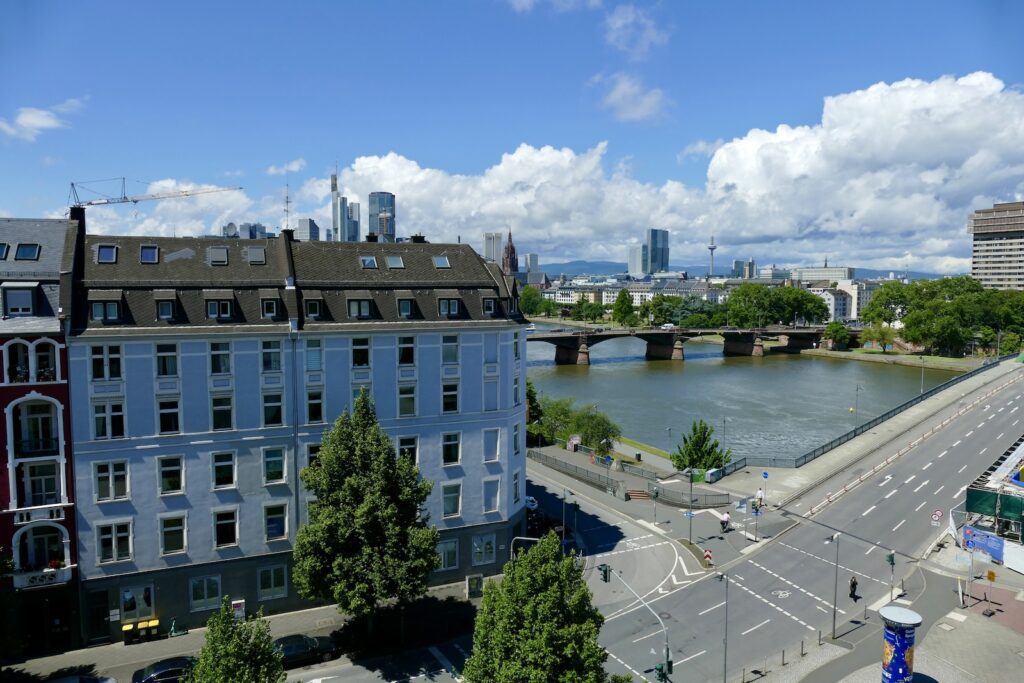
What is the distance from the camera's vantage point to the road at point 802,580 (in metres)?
30.1

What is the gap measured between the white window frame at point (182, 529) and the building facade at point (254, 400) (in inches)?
2.3

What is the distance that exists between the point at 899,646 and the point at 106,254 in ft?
115

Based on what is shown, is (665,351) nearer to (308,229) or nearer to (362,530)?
(308,229)

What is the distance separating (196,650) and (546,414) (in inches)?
1759

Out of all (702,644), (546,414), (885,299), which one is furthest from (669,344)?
(702,644)

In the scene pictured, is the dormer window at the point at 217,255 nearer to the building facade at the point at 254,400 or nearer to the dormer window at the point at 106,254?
the building facade at the point at 254,400

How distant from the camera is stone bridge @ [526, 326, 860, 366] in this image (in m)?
147

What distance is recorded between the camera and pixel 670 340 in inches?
6457

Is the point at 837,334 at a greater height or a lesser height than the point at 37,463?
lesser

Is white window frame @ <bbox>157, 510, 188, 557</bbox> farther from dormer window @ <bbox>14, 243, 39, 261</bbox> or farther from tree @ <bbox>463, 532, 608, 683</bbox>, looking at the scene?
tree @ <bbox>463, 532, 608, 683</bbox>

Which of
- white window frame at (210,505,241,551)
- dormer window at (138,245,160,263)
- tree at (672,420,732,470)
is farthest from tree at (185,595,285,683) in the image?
tree at (672,420,732,470)

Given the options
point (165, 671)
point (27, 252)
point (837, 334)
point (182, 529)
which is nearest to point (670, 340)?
point (837, 334)

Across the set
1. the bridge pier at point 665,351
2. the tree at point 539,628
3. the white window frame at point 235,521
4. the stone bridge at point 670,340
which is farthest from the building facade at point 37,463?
the bridge pier at point 665,351

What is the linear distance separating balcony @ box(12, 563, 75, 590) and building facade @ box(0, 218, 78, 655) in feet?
0.11
